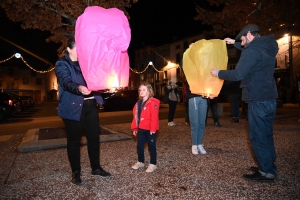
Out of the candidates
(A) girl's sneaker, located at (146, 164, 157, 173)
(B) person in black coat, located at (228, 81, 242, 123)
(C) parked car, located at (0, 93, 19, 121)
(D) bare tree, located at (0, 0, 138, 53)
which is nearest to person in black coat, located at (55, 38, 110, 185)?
(A) girl's sneaker, located at (146, 164, 157, 173)

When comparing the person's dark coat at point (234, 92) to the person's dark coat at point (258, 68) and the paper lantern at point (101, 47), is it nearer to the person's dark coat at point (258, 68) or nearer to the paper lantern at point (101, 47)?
the person's dark coat at point (258, 68)

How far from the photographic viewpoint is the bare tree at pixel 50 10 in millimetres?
6762

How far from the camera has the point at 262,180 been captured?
11.0 ft

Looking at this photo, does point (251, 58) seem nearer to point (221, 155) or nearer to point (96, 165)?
point (221, 155)

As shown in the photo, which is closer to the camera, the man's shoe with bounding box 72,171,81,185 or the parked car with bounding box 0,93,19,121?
the man's shoe with bounding box 72,171,81,185

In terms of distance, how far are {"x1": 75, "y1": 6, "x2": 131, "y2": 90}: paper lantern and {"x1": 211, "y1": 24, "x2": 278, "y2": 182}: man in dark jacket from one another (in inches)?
59.1

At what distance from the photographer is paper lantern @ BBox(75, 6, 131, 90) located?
2.92m

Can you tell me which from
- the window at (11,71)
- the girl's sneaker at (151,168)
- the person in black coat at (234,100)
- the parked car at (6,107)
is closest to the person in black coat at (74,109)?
the girl's sneaker at (151,168)

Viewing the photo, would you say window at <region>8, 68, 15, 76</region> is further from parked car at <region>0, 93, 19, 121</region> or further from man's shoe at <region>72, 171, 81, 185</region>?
man's shoe at <region>72, 171, 81, 185</region>

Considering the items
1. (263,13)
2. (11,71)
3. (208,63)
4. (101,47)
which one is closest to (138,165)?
(208,63)

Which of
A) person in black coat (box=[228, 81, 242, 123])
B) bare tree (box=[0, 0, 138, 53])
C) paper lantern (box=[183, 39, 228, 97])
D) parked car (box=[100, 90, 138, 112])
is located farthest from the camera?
parked car (box=[100, 90, 138, 112])

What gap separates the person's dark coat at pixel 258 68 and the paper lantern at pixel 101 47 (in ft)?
5.02

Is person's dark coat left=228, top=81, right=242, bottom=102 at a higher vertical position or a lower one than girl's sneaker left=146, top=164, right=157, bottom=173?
higher

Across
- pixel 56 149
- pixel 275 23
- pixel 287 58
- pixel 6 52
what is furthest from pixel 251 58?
pixel 6 52
